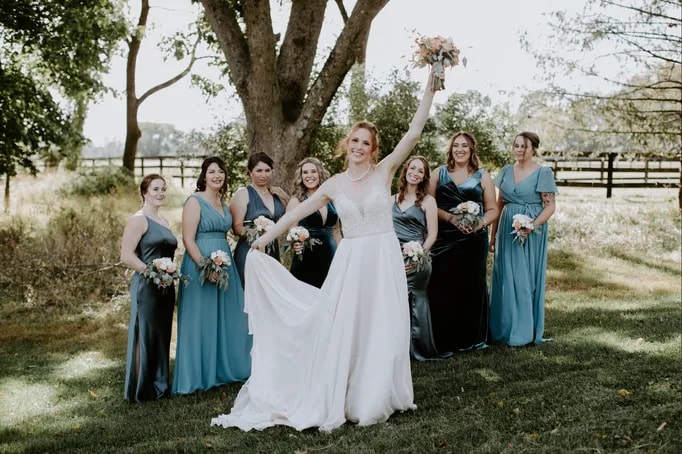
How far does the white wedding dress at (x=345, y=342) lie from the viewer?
18.0ft

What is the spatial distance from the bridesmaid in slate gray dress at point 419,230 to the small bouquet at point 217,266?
1.90 m

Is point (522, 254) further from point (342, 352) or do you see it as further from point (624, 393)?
point (342, 352)

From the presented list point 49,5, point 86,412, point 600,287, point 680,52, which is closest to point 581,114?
point 680,52

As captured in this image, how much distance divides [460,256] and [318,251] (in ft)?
5.53

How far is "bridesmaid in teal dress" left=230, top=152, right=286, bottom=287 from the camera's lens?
7480 mm

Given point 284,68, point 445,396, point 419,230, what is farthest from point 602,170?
point 445,396

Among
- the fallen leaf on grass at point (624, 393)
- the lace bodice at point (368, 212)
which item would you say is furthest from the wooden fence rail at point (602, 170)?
the fallen leaf on grass at point (624, 393)

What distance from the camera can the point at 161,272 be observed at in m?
6.49

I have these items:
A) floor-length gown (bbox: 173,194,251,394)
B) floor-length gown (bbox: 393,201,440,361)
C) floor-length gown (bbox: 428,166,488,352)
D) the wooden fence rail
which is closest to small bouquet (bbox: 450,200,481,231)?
floor-length gown (bbox: 428,166,488,352)

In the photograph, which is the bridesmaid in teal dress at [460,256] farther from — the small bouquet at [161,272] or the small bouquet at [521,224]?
the small bouquet at [161,272]

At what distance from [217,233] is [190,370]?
4.44 feet

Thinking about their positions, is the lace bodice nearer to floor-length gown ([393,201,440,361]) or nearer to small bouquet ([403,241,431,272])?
small bouquet ([403,241,431,272])

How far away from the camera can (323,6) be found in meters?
10.1

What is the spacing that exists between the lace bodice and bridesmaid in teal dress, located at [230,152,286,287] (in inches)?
74.4
